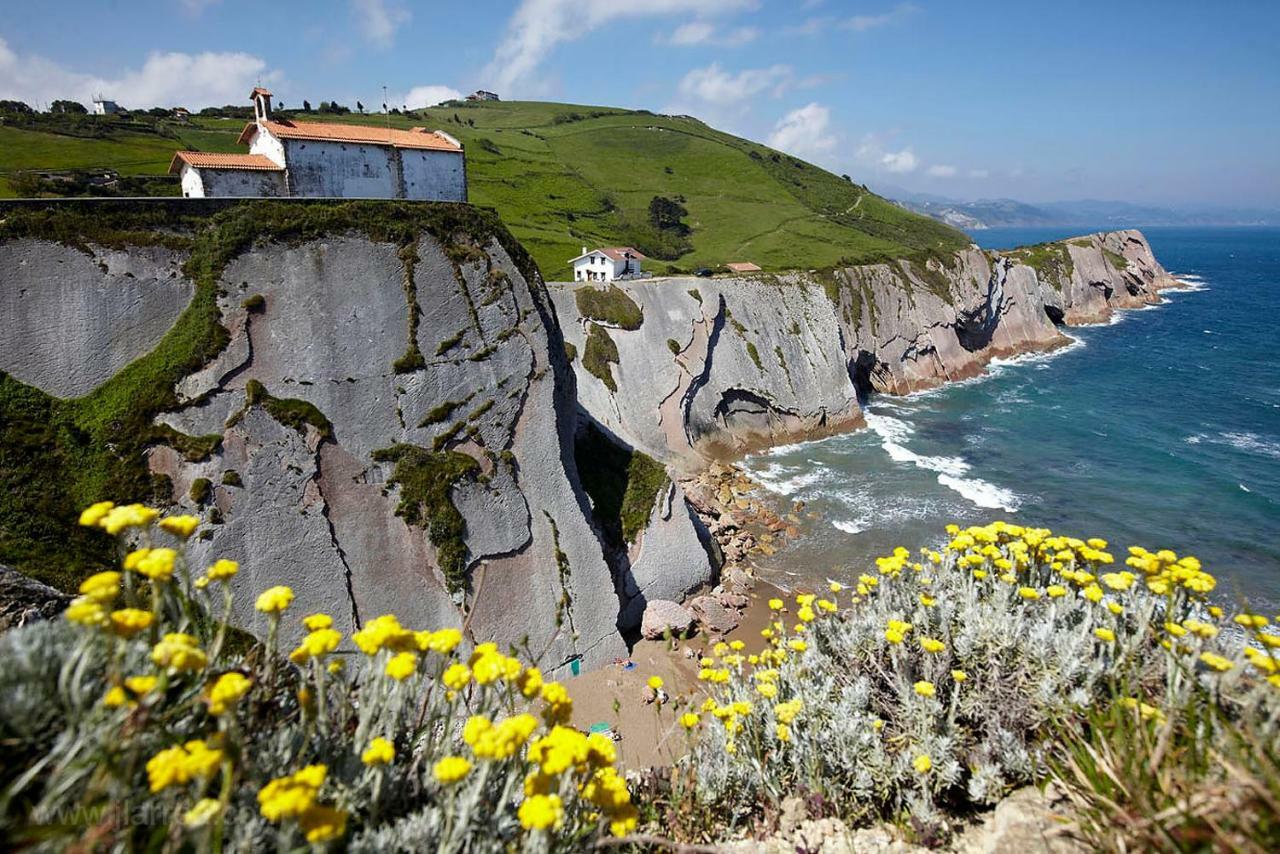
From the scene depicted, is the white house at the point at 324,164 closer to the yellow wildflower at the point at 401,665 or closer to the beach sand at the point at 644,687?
the beach sand at the point at 644,687

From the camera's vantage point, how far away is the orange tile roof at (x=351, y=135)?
2511cm

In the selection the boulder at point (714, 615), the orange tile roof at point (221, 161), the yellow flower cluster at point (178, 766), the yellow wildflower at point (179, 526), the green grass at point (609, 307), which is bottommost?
the boulder at point (714, 615)

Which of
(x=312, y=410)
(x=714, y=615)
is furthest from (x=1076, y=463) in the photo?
(x=312, y=410)

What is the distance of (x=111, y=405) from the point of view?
58.3ft

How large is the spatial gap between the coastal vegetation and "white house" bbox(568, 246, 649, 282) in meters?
50.9

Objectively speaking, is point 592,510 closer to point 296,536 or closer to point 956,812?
point 296,536

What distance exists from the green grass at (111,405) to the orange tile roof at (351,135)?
18.9 feet

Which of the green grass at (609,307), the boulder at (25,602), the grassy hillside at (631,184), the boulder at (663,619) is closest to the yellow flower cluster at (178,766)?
the boulder at (25,602)

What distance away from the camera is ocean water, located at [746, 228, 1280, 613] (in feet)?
94.1

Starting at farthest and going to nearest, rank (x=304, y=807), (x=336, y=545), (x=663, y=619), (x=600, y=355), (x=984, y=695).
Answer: (x=600, y=355) < (x=663, y=619) < (x=336, y=545) < (x=984, y=695) < (x=304, y=807)

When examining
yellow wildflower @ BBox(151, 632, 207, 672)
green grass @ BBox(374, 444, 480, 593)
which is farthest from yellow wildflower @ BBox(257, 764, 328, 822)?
green grass @ BBox(374, 444, 480, 593)

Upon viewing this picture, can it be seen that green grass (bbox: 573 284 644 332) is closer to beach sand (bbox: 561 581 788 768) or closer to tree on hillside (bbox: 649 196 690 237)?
beach sand (bbox: 561 581 788 768)

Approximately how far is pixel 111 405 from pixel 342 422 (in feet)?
19.2

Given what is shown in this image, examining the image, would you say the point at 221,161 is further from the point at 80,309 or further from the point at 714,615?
the point at 714,615
